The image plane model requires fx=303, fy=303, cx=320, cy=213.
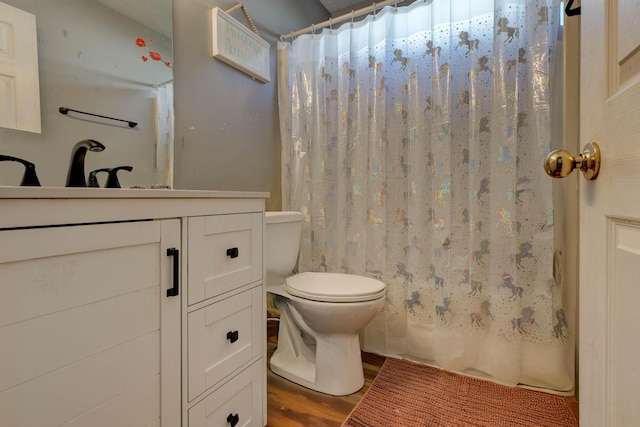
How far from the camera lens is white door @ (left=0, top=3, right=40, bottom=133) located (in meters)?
0.89

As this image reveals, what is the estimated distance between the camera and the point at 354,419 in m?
1.18

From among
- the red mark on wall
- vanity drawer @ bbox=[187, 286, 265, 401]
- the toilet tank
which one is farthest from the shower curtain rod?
vanity drawer @ bbox=[187, 286, 265, 401]

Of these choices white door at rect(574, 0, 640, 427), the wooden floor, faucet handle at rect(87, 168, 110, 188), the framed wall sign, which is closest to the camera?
white door at rect(574, 0, 640, 427)

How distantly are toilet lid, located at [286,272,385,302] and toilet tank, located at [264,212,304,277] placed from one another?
0.35ft

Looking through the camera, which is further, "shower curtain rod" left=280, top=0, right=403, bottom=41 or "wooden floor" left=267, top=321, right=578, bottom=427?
"shower curtain rod" left=280, top=0, right=403, bottom=41

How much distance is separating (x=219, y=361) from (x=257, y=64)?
5.22 ft

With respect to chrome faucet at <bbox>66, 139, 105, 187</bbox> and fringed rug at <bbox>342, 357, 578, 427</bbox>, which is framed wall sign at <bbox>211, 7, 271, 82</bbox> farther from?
fringed rug at <bbox>342, 357, 578, 427</bbox>

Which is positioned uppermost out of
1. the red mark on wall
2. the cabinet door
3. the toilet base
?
the red mark on wall

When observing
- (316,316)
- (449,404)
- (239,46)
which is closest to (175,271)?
(316,316)

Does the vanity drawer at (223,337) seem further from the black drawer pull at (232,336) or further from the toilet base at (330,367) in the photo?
the toilet base at (330,367)

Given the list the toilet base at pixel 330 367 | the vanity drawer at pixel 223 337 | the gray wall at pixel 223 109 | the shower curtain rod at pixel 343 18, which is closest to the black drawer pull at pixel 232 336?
the vanity drawer at pixel 223 337

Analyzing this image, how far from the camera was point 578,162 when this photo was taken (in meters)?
0.48

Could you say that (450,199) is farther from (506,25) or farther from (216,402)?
(216,402)

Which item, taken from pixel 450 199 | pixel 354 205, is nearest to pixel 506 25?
pixel 450 199
